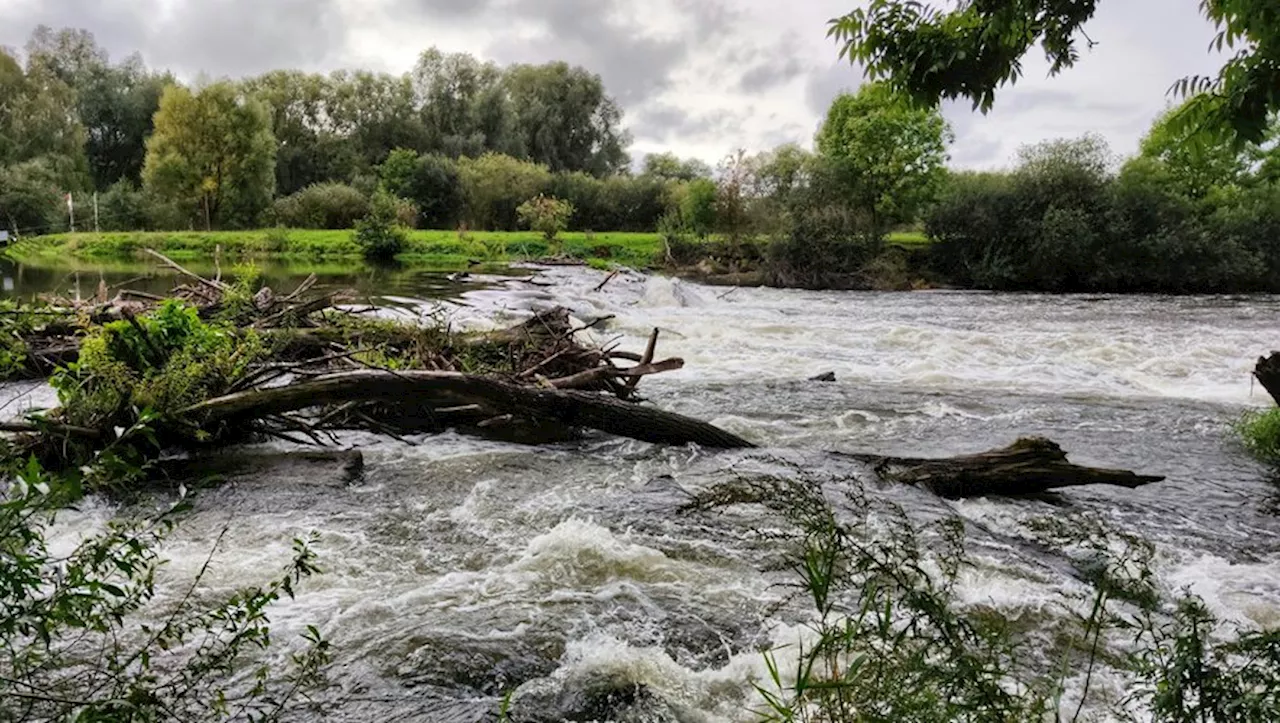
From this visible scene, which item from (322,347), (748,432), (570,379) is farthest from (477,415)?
(748,432)

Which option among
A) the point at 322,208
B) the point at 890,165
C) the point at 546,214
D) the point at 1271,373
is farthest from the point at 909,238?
the point at 322,208

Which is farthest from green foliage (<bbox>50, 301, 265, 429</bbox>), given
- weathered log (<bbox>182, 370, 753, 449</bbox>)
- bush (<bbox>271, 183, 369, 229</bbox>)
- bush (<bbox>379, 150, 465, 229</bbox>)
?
bush (<bbox>379, 150, 465, 229</bbox>)

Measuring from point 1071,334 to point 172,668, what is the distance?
52.9ft

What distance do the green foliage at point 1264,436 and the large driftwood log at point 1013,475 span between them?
2.57 meters

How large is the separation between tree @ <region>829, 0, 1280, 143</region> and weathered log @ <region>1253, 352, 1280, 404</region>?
345cm

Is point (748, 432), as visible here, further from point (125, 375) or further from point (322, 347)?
point (125, 375)

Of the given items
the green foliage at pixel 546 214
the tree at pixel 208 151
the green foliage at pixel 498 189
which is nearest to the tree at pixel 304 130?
the tree at pixel 208 151

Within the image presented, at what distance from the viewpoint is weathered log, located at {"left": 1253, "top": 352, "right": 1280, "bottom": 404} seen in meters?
7.75

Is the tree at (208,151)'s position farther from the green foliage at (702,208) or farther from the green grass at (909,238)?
the green grass at (909,238)

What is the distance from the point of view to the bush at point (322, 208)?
170 ft

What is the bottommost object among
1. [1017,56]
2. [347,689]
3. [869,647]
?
[347,689]

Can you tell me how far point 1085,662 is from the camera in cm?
383

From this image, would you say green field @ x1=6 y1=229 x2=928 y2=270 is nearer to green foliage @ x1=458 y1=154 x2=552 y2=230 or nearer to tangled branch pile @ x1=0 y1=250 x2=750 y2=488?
green foliage @ x1=458 y1=154 x2=552 y2=230

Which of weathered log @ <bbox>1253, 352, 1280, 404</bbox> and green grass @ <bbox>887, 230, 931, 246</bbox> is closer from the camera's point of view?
weathered log @ <bbox>1253, 352, 1280, 404</bbox>
